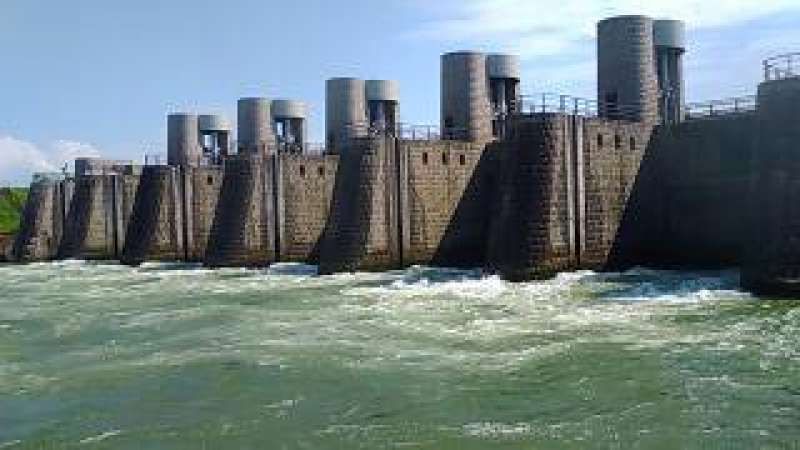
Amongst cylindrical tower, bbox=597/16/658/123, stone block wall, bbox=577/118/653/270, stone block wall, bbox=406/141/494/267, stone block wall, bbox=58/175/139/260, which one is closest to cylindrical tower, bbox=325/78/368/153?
stone block wall, bbox=406/141/494/267

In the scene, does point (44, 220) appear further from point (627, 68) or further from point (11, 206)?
point (627, 68)

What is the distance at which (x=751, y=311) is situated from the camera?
78.5ft

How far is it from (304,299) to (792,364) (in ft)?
53.8

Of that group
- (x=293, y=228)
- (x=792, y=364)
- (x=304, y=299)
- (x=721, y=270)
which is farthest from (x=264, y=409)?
(x=293, y=228)

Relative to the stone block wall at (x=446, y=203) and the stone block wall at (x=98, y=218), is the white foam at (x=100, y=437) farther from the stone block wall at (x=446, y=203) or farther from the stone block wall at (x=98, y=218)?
the stone block wall at (x=98, y=218)

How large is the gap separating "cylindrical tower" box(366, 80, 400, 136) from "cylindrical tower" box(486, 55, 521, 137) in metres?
7.39

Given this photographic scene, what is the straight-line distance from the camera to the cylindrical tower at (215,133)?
62.3m

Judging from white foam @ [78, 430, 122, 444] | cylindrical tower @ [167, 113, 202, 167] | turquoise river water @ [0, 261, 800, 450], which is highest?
cylindrical tower @ [167, 113, 202, 167]

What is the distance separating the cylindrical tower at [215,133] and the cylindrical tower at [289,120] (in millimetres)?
3752

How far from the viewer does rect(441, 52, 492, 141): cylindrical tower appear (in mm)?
43906

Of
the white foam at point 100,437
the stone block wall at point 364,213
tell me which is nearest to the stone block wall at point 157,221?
the stone block wall at point 364,213

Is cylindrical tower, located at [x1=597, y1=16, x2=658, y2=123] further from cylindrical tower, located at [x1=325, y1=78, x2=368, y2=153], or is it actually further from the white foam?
the white foam

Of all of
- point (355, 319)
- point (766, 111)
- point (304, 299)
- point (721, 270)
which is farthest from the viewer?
point (721, 270)

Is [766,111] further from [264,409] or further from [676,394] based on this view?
[264,409]
